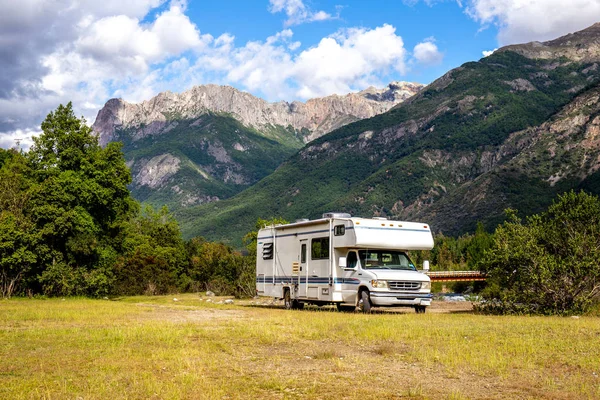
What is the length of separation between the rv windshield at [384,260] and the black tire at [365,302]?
0.98 meters

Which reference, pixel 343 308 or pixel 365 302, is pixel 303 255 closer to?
pixel 343 308

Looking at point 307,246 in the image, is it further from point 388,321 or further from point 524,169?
point 524,169

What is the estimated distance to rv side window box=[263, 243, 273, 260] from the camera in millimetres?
26844

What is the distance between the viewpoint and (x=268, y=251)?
27.1m

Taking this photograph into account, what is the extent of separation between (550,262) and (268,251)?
11814 mm

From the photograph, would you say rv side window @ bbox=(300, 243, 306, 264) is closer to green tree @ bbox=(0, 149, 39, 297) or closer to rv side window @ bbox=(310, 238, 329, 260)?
rv side window @ bbox=(310, 238, 329, 260)

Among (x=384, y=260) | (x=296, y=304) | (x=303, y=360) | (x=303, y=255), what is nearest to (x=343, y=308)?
(x=296, y=304)

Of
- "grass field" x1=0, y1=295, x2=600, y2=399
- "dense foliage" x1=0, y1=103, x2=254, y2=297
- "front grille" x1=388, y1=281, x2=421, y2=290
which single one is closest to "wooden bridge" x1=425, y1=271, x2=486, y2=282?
"dense foliage" x1=0, y1=103, x2=254, y2=297

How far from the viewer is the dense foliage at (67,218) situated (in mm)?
33156

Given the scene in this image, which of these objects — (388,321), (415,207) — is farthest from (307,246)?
(415,207)

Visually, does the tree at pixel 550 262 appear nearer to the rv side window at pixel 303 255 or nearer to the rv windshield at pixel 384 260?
the rv windshield at pixel 384 260

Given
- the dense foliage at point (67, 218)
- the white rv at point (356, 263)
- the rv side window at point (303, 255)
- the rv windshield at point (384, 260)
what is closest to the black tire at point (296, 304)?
the white rv at point (356, 263)

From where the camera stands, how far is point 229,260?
42000 mm

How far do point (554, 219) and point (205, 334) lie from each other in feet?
45.8
